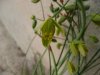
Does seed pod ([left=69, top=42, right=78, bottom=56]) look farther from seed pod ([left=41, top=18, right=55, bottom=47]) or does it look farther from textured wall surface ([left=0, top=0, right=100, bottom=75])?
textured wall surface ([left=0, top=0, right=100, bottom=75])

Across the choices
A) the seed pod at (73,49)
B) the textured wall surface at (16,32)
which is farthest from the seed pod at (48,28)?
the textured wall surface at (16,32)

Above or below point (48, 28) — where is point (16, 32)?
below

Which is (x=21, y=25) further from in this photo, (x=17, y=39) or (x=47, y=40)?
(x=47, y=40)

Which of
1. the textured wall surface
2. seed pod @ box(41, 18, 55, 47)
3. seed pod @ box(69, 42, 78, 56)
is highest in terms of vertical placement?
seed pod @ box(41, 18, 55, 47)

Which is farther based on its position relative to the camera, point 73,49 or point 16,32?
point 16,32

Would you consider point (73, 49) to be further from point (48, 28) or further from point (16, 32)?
point (16, 32)

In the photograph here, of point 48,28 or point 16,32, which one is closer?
point 48,28

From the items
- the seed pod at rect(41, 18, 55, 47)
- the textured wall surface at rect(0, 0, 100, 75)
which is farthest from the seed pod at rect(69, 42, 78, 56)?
the textured wall surface at rect(0, 0, 100, 75)

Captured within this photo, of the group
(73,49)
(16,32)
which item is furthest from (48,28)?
(16,32)

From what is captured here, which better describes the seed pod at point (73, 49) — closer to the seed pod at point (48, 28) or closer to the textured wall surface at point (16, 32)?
the seed pod at point (48, 28)
